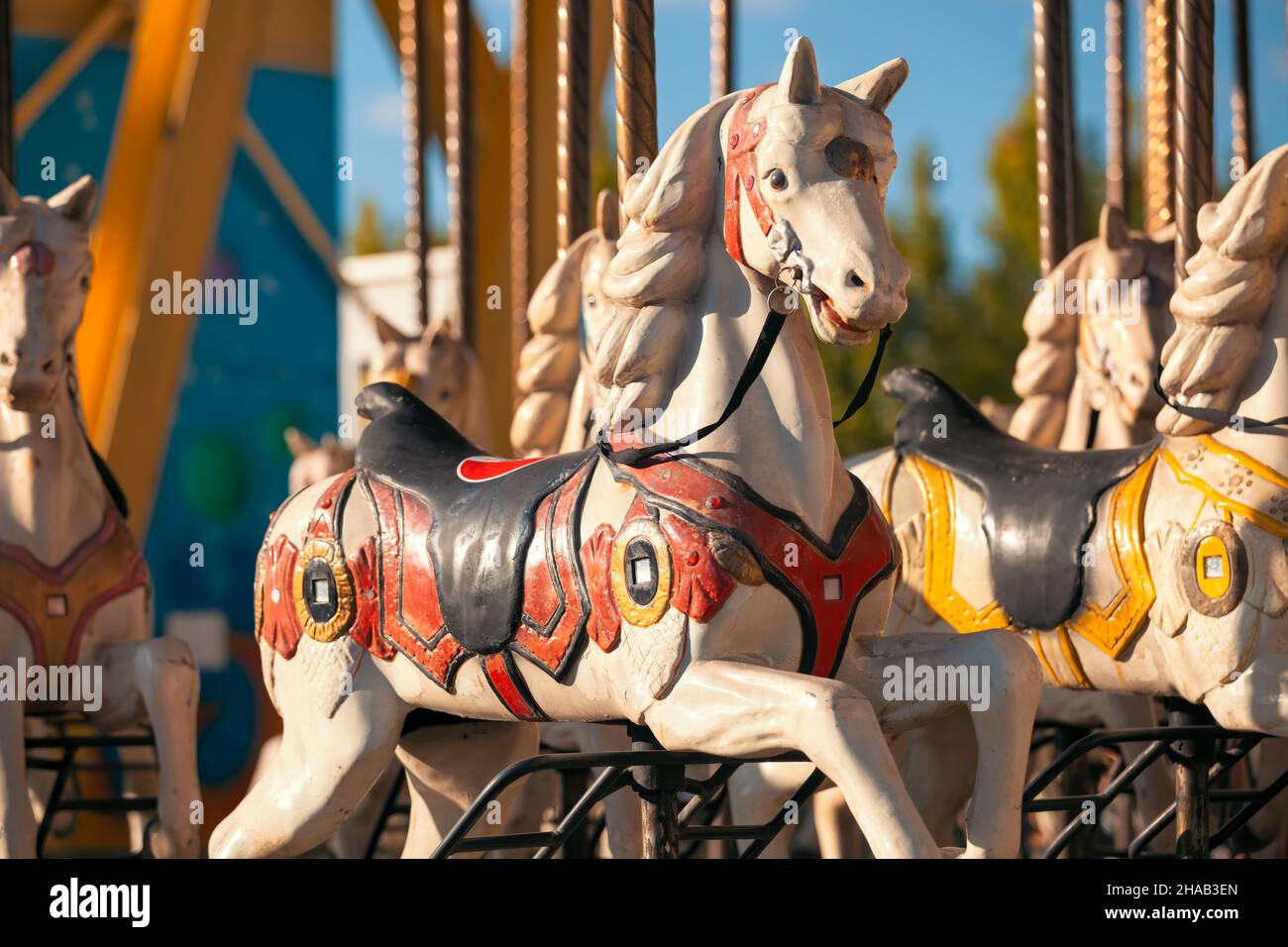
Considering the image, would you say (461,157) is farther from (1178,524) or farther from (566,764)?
(566,764)

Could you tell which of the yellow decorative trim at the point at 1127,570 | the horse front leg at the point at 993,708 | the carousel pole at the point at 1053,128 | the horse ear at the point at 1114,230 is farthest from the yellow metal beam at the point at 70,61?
the horse front leg at the point at 993,708

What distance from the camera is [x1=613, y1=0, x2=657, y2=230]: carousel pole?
4418mm

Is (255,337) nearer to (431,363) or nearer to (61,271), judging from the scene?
(431,363)

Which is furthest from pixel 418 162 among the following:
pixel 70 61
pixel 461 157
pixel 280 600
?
pixel 70 61

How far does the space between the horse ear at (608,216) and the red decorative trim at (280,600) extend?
1.84 meters

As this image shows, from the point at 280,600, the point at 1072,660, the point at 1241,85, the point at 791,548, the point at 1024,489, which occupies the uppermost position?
the point at 1241,85

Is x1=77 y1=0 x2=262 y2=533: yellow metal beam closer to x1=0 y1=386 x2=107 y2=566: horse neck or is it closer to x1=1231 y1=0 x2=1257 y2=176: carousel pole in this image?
x1=0 y1=386 x2=107 y2=566: horse neck

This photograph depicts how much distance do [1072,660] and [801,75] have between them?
202 centimetres

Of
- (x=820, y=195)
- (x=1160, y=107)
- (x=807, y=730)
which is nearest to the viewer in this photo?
(x=807, y=730)

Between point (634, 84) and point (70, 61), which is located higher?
point (70, 61)

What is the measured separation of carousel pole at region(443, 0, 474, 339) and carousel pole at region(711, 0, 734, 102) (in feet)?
3.85

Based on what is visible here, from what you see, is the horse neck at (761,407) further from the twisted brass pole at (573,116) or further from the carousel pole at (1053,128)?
the carousel pole at (1053,128)

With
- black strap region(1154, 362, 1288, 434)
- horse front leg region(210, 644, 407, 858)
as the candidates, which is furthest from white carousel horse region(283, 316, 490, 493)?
black strap region(1154, 362, 1288, 434)

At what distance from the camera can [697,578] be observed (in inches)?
130
